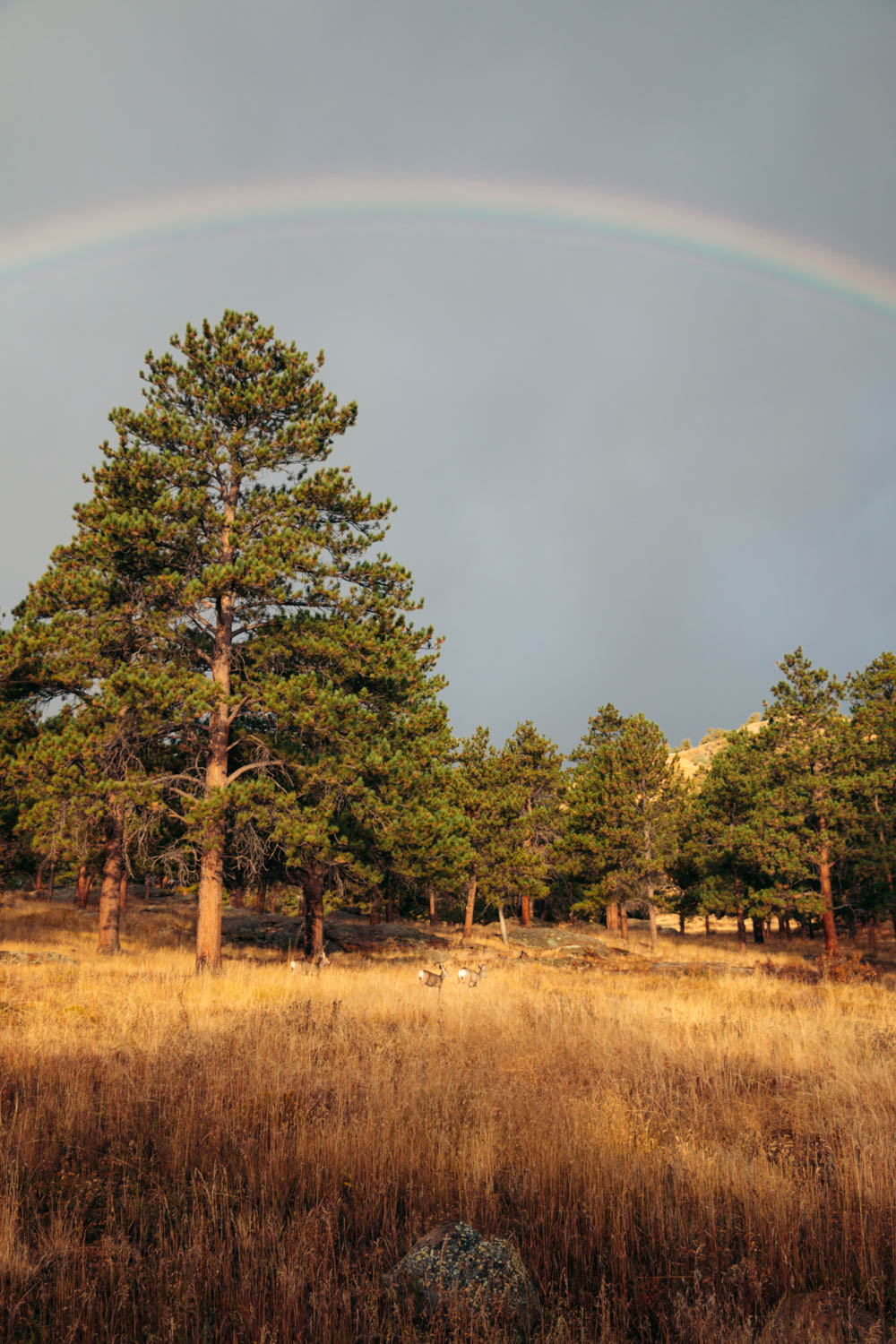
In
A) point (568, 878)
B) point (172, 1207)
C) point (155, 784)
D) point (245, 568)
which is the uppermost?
point (245, 568)

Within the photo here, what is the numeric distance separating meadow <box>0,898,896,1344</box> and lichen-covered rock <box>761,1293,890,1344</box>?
149 millimetres

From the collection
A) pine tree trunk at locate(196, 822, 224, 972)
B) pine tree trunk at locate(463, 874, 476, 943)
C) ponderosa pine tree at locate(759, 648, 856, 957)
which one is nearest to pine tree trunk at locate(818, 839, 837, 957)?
ponderosa pine tree at locate(759, 648, 856, 957)

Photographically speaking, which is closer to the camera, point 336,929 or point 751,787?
point 336,929

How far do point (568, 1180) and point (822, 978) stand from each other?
18066 millimetres

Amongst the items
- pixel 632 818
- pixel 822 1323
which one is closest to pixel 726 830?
pixel 632 818

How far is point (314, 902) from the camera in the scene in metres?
21.4

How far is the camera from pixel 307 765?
16516 mm

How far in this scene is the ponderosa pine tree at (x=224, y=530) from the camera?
50.9ft

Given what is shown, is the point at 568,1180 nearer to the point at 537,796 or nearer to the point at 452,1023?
the point at 452,1023

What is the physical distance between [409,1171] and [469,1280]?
4.56 feet

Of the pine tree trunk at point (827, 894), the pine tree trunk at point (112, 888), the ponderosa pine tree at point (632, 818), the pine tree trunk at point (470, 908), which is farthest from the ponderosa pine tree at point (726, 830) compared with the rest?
the pine tree trunk at point (112, 888)

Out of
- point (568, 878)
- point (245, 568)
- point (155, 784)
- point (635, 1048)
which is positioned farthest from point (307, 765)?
point (568, 878)

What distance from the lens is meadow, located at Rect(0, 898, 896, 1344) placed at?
A: 116 inches

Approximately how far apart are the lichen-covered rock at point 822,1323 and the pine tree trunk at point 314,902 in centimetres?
1812
